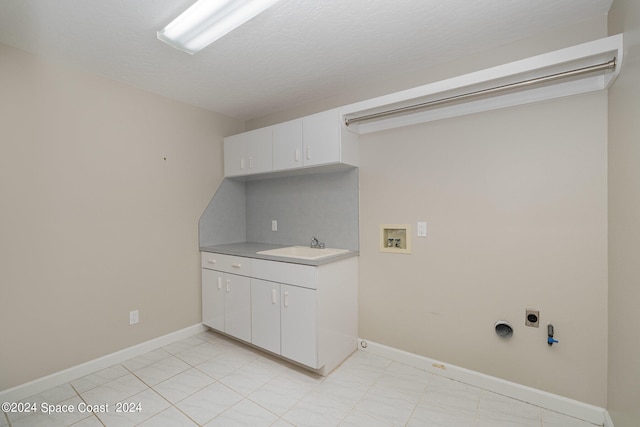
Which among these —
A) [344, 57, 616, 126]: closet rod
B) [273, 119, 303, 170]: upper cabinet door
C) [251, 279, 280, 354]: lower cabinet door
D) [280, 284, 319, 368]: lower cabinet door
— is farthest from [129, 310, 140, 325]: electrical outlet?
[344, 57, 616, 126]: closet rod

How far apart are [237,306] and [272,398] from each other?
0.95 meters

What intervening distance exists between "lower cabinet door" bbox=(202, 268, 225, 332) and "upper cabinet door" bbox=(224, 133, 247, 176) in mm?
1126

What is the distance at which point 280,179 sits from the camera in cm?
322

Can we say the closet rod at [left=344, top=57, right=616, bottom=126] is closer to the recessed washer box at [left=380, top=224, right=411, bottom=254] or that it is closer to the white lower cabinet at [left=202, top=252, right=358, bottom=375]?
the recessed washer box at [left=380, top=224, right=411, bottom=254]

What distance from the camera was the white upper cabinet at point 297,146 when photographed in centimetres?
240

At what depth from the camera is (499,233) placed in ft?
6.54

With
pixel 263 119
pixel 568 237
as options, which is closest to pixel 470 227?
pixel 568 237

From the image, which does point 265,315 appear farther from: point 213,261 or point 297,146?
point 297,146

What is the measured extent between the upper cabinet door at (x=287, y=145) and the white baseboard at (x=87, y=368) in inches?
78.3

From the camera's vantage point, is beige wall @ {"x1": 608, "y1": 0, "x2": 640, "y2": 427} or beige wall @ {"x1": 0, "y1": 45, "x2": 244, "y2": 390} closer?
beige wall @ {"x1": 608, "y1": 0, "x2": 640, "y2": 427}

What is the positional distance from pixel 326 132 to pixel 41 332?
2.66 metres

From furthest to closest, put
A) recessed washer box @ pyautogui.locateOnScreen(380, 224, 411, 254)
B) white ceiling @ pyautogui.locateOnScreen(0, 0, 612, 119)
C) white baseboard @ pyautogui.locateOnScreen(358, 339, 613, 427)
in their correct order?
1. recessed washer box @ pyautogui.locateOnScreen(380, 224, 411, 254)
2. white baseboard @ pyautogui.locateOnScreen(358, 339, 613, 427)
3. white ceiling @ pyautogui.locateOnScreen(0, 0, 612, 119)

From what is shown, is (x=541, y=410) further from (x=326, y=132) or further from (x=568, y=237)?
(x=326, y=132)

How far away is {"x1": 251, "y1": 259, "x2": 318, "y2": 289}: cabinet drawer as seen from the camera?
7.20 feet
